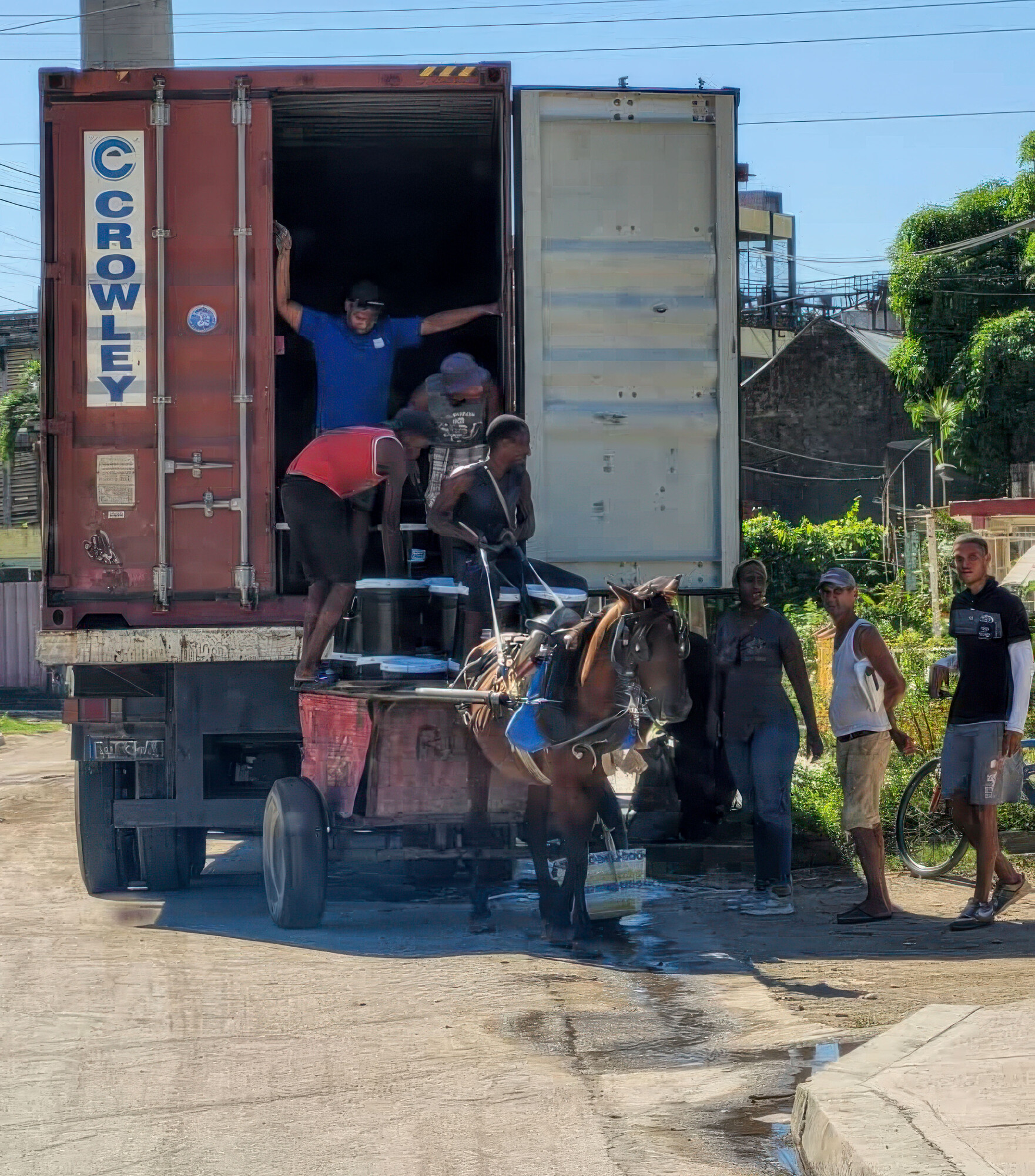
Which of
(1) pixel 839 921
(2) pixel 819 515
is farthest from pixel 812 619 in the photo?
(2) pixel 819 515

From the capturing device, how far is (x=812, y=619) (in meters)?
21.8

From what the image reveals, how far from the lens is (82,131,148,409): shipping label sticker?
896 centimetres

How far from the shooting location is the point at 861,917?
8.20 meters

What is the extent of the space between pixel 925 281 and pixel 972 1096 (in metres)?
31.7

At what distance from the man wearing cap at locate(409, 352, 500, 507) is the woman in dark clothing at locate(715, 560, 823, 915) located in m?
1.65

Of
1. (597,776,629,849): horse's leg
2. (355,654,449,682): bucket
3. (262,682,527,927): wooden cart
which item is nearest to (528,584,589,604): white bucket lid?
(355,654,449,682): bucket

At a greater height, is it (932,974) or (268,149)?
(268,149)

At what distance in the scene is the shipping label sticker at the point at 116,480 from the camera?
29.4 feet

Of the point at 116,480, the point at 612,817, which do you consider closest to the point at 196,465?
the point at 116,480

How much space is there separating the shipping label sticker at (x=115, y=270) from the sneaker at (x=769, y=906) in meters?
→ 4.09

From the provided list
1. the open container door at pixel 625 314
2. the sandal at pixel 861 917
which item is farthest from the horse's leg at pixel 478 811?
the open container door at pixel 625 314

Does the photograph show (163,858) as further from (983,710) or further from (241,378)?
(983,710)

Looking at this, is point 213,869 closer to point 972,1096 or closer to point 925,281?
point 972,1096

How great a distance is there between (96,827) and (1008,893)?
4.94 m
